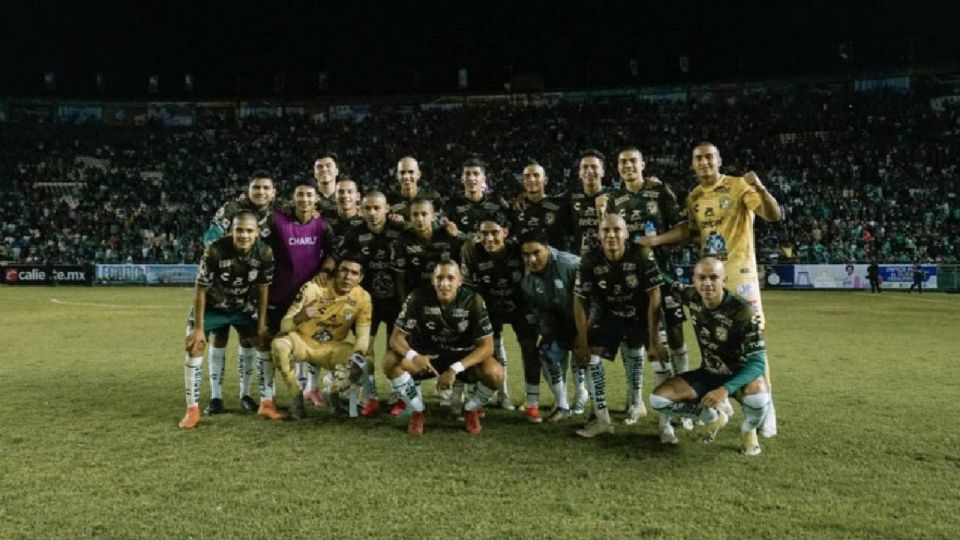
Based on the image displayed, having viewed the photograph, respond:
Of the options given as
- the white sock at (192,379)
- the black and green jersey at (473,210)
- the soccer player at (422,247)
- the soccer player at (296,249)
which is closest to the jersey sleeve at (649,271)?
the black and green jersey at (473,210)

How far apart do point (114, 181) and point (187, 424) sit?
127 feet

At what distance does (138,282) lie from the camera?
3080 cm

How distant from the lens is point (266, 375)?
7219 millimetres

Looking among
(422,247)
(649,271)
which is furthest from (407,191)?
(649,271)

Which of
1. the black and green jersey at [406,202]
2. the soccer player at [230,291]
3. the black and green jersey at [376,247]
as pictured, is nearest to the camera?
the soccer player at [230,291]

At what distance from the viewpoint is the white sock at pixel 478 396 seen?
645 centimetres

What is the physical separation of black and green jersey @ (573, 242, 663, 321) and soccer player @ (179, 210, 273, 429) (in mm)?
3210

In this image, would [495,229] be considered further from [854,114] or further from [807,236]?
[854,114]

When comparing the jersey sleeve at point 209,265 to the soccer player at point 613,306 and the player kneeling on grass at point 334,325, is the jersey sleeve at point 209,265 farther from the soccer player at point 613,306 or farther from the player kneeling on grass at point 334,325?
the soccer player at point 613,306

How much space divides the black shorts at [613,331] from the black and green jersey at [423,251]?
173 centimetres

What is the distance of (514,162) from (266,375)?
109 ft

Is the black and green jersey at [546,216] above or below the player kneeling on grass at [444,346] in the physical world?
above

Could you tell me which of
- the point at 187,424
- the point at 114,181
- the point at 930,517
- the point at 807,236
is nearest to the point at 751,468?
the point at 930,517

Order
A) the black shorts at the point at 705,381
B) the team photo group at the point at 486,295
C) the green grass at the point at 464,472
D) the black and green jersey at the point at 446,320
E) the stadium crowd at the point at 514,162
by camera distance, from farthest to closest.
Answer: the stadium crowd at the point at 514,162 → the black and green jersey at the point at 446,320 → the team photo group at the point at 486,295 → the black shorts at the point at 705,381 → the green grass at the point at 464,472
